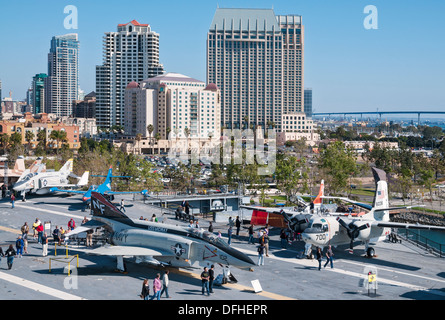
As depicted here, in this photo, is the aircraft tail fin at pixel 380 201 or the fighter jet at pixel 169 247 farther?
the aircraft tail fin at pixel 380 201

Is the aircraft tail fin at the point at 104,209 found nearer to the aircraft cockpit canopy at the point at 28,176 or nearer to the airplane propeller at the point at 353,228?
the airplane propeller at the point at 353,228

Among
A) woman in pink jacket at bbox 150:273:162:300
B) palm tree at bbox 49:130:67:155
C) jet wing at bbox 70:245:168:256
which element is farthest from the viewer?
palm tree at bbox 49:130:67:155

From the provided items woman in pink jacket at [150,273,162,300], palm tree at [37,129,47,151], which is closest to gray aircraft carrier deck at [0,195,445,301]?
woman in pink jacket at [150,273,162,300]

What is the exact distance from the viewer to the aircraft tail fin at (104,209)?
119 ft


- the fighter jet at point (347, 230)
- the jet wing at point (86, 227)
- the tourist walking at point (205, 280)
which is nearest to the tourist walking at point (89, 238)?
the jet wing at point (86, 227)

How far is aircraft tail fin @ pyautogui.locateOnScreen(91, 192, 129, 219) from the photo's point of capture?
36188 mm

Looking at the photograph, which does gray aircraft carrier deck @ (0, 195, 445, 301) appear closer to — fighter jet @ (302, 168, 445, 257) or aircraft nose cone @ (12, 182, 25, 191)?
fighter jet @ (302, 168, 445, 257)

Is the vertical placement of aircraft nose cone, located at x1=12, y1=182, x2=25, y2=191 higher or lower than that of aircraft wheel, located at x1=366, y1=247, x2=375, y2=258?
higher

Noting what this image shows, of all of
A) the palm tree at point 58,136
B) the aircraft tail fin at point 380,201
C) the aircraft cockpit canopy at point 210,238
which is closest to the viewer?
the aircraft cockpit canopy at point 210,238

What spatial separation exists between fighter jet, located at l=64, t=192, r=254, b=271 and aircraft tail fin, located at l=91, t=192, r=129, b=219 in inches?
49.3

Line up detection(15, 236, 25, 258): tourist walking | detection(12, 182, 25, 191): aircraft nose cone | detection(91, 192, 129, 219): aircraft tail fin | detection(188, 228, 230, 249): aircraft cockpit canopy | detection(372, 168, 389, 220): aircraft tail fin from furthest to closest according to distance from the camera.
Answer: detection(12, 182, 25, 191): aircraft nose cone, detection(372, 168, 389, 220): aircraft tail fin, detection(91, 192, 129, 219): aircraft tail fin, detection(15, 236, 25, 258): tourist walking, detection(188, 228, 230, 249): aircraft cockpit canopy

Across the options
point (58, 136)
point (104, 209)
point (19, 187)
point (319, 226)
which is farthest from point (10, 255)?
point (58, 136)

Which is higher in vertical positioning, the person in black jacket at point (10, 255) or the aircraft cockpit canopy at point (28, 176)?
the aircraft cockpit canopy at point (28, 176)

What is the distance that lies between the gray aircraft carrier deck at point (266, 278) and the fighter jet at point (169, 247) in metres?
1.18
